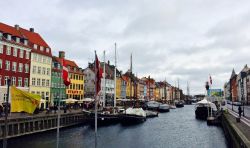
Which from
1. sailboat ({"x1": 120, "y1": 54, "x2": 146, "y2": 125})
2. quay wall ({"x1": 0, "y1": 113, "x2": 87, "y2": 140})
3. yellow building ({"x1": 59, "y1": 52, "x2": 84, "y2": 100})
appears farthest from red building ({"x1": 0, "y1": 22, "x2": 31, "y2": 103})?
sailboat ({"x1": 120, "y1": 54, "x2": 146, "y2": 125})

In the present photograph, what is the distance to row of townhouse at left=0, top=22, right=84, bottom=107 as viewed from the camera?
61.6m

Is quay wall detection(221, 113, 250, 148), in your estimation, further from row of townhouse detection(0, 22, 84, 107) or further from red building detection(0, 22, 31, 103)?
red building detection(0, 22, 31, 103)

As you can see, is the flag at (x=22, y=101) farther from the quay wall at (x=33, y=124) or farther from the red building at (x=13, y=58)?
the red building at (x=13, y=58)

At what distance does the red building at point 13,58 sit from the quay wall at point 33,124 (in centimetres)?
1499

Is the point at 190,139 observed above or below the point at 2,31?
below

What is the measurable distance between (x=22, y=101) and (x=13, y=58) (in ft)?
170

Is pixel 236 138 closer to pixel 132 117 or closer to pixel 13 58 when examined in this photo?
pixel 132 117

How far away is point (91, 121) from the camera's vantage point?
59.0m

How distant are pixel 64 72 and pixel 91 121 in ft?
139

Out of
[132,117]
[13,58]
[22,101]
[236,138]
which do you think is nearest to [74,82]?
[13,58]

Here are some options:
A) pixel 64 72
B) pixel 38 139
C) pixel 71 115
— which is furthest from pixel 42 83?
pixel 64 72

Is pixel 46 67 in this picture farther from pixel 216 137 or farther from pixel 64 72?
pixel 64 72

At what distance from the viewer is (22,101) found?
623 inches

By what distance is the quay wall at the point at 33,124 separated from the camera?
1521 inches
